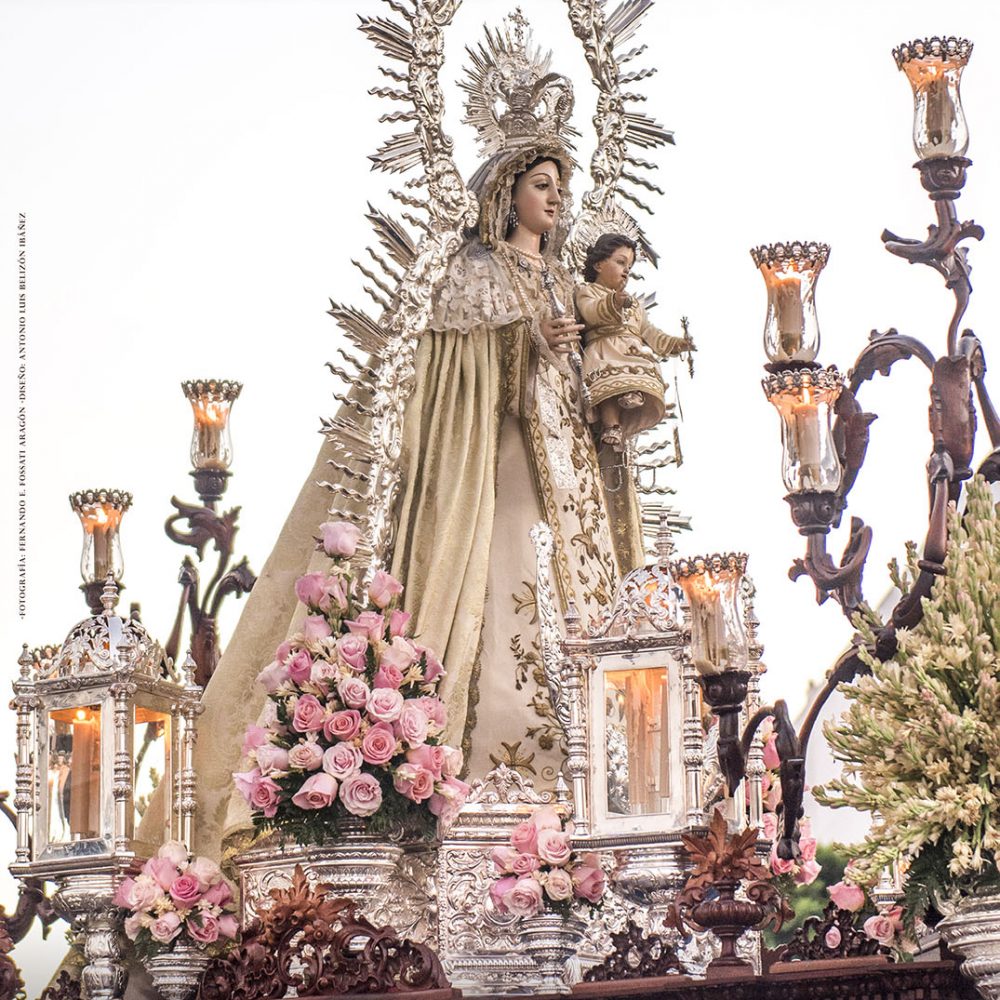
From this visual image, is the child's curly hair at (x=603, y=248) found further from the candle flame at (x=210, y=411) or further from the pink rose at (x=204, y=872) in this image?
the pink rose at (x=204, y=872)

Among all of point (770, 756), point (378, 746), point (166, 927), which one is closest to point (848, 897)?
point (770, 756)

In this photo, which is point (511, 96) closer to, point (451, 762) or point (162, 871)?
point (451, 762)

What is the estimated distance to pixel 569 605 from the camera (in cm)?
1207

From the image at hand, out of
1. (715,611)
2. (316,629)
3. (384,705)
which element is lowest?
(384,705)

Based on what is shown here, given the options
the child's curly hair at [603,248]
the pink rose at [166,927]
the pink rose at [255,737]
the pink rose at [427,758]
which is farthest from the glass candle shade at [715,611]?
the child's curly hair at [603,248]

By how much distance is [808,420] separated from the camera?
1012 centimetres

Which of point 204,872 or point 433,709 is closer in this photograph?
point 433,709

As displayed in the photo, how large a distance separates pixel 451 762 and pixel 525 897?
0.67m

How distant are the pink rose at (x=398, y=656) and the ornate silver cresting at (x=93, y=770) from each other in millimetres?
1263

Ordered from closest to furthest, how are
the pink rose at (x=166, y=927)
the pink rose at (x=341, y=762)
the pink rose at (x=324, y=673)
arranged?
1. the pink rose at (x=341, y=762)
2. the pink rose at (x=324, y=673)
3. the pink rose at (x=166, y=927)

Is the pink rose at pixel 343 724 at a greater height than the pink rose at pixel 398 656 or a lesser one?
lesser

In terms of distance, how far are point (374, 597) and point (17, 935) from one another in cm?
237

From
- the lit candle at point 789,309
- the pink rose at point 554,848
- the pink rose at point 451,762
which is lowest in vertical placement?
the pink rose at point 554,848

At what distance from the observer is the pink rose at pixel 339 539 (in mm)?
11891
